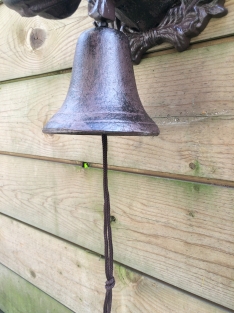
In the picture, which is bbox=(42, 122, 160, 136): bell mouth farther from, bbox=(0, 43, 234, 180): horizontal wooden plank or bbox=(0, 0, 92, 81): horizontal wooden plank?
bbox=(0, 0, 92, 81): horizontal wooden plank

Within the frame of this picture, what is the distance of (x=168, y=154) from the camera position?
1.94ft

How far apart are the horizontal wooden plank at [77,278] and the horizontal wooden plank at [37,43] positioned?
0.46 meters

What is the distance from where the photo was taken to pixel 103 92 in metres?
0.46

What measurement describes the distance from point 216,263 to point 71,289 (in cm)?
44

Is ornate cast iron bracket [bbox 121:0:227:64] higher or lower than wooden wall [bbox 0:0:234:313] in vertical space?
higher

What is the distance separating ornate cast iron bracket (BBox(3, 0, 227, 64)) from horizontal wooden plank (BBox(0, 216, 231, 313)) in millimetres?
471

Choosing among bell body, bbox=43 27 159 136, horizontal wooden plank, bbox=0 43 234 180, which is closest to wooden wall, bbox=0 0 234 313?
horizontal wooden plank, bbox=0 43 234 180

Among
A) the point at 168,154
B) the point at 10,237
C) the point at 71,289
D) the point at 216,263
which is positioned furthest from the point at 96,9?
the point at 10,237

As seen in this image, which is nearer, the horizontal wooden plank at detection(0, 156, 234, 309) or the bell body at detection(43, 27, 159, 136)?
the bell body at detection(43, 27, 159, 136)

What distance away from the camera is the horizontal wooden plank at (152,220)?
54 cm

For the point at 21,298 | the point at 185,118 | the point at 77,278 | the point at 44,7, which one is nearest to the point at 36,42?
the point at 44,7

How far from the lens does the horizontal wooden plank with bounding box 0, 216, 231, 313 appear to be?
0.63 meters

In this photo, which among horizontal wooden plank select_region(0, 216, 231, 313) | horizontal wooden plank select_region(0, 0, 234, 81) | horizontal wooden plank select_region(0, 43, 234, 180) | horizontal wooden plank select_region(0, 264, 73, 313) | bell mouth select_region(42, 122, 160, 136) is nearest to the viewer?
bell mouth select_region(42, 122, 160, 136)

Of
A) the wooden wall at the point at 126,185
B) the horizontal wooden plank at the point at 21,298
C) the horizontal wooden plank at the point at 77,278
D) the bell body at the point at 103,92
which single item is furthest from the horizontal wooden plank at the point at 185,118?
the horizontal wooden plank at the point at 21,298
